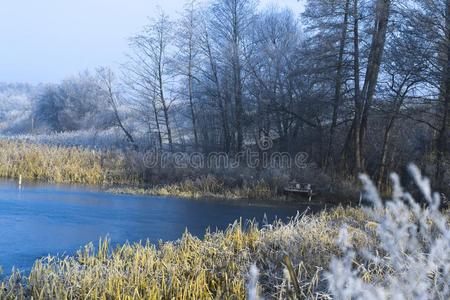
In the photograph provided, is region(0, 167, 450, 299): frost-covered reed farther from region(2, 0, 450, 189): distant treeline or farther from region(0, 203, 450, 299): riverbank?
region(2, 0, 450, 189): distant treeline

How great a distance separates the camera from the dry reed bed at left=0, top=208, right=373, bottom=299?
6.00 metres

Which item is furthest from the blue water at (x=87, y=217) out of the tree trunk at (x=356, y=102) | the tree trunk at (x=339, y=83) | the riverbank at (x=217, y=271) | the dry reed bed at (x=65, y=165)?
the tree trunk at (x=339, y=83)

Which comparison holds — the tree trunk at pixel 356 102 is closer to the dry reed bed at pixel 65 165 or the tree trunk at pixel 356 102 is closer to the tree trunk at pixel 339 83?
the tree trunk at pixel 339 83

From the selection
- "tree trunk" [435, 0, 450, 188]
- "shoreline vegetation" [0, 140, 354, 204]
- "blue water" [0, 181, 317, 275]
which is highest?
"tree trunk" [435, 0, 450, 188]

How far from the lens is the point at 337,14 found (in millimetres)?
20500

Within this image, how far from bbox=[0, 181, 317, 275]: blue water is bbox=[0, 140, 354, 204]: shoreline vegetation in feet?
4.45

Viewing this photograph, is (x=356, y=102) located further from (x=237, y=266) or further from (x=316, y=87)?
(x=237, y=266)

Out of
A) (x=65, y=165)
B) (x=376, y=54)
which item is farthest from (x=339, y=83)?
(x=65, y=165)

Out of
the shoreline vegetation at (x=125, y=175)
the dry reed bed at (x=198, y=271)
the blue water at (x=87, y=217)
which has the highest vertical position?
the shoreline vegetation at (x=125, y=175)

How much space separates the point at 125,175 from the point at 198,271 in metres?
15.7

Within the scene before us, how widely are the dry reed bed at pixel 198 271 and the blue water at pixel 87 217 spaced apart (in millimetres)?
2025

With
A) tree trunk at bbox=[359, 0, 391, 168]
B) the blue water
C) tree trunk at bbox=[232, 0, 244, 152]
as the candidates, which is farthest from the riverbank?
tree trunk at bbox=[232, 0, 244, 152]

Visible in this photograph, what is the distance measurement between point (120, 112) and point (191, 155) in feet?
42.4

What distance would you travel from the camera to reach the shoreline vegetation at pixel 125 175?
1964 cm
